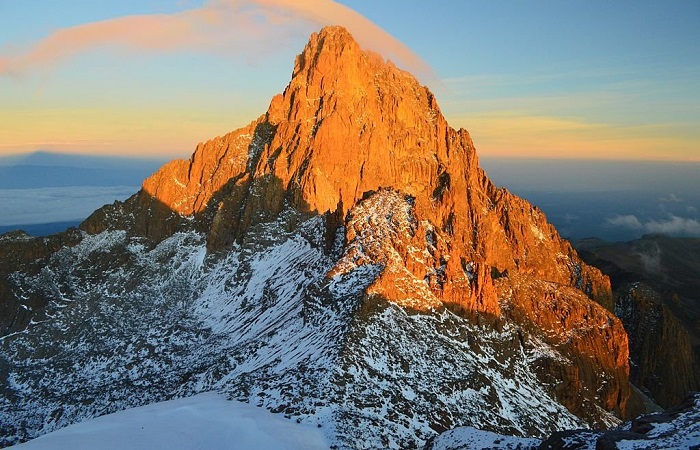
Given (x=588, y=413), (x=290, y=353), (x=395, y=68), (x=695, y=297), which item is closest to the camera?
(x=290, y=353)

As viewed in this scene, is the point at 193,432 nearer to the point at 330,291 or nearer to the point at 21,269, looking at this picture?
the point at 330,291

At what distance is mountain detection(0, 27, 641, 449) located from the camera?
49688 millimetres

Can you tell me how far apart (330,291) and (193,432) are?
84.6ft

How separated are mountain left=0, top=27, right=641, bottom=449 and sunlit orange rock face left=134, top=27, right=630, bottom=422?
1.39 ft

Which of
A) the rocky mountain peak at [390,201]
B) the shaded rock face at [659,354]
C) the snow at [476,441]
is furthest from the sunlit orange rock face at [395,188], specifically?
the snow at [476,441]

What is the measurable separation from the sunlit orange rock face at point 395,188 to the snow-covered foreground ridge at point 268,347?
21.2ft

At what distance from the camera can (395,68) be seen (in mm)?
126562

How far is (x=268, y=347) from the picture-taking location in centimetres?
6247

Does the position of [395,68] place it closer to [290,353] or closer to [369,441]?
[290,353]

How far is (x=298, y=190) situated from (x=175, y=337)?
37.1 meters

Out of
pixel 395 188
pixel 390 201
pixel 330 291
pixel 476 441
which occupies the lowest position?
pixel 476 441

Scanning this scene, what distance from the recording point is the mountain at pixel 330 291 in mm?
49688

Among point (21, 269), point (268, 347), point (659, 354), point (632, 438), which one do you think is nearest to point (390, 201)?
point (268, 347)

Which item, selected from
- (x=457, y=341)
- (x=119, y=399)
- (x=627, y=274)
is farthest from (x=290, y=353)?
(x=627, y=274)
